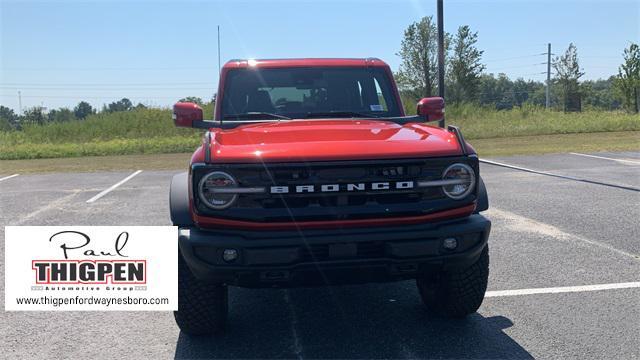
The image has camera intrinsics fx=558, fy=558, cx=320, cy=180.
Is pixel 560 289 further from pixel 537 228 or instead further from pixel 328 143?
pixel 328 143

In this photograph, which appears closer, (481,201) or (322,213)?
(322,213)

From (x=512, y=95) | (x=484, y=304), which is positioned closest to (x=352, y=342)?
(x=484, y=304)

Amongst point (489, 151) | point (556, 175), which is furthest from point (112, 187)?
point (489, 151)

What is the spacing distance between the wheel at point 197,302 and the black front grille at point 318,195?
575mm

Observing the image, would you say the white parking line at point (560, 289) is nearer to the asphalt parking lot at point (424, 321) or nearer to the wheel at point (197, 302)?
the asphalt parking lot at point (424, 321)

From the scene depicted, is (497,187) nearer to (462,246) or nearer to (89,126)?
(462,246)

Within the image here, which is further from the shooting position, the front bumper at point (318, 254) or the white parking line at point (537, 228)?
the white parking line at point (537, 228)

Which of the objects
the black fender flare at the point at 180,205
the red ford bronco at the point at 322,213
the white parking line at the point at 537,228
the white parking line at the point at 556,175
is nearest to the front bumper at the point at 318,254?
the red ford bronco at the point at 322,213

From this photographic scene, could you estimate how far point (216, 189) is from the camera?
10.0 feet

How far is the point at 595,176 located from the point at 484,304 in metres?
8.10

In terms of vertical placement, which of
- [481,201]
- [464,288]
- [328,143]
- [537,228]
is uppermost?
[328,143]

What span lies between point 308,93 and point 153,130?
1017 inches

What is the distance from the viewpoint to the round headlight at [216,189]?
3.07 metres

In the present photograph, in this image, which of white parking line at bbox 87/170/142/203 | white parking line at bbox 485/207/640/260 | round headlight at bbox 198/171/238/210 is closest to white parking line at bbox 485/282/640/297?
white parking line at bbox 485/207/640/260
